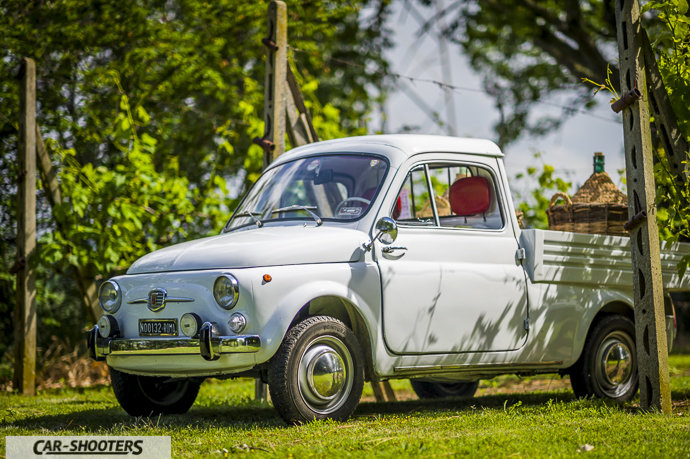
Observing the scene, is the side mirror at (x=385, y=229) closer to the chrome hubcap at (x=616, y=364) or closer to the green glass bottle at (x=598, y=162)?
the chrome hubcap at (x=616, y=364)

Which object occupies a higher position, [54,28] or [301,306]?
[54,28]

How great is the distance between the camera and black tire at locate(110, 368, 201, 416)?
5.84 metres

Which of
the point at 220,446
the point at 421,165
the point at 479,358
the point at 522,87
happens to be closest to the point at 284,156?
the point at 421,165

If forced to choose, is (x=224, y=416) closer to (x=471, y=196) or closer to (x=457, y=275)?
(x=457, y=275)

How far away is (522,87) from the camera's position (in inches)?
814

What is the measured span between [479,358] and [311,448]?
221cm

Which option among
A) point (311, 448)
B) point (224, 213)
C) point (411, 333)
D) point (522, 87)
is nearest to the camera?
point (311, 448)

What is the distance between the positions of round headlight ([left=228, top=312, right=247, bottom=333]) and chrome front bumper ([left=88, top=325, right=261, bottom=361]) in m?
0.07

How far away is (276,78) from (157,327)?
3752 mm

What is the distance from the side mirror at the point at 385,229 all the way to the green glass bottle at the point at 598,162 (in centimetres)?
315

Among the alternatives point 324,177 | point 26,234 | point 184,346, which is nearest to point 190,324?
point 184,346

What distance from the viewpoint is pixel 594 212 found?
734 centimetres

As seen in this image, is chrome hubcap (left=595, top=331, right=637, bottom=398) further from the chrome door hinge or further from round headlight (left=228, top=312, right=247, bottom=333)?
round headlight (left=228, top=312, right=247, bottom=333)

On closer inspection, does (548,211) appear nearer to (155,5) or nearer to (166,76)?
(166,76)
